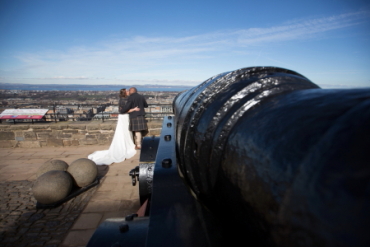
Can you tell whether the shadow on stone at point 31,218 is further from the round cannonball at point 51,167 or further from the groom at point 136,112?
the groom at point 136,112

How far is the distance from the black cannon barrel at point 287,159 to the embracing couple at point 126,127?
17.1 feet

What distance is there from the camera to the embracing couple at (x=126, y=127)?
5.76 m

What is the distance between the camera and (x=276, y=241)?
45cm

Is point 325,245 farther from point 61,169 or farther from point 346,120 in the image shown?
point 61,169

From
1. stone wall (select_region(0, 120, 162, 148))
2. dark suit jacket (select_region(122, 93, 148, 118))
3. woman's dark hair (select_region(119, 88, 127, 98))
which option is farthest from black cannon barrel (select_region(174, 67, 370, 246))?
stone wall (select_region(0, 120, 162, 148))

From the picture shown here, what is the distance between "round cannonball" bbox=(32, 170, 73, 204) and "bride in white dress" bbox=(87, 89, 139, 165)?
74.6 inches

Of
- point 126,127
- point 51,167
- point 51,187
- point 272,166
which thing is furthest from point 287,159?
point 126,127

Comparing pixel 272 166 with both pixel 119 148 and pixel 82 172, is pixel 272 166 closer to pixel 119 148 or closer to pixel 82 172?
pixel 82 172

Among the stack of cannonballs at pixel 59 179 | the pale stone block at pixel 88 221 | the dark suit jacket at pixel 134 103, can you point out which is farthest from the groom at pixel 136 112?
the pale stone block at pixel 88 221

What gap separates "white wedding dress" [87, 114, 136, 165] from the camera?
222 inches

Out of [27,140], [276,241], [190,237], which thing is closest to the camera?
[276,241]

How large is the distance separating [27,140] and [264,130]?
8039 millimetres

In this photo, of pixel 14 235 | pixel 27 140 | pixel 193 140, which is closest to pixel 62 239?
pixel 14 235

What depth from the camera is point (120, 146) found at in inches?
234
